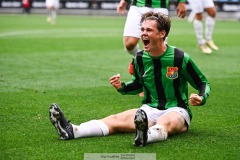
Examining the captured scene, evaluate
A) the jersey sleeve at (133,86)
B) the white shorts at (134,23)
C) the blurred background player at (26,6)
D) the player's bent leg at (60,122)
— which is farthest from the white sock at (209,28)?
the blurred background player at (26,6)

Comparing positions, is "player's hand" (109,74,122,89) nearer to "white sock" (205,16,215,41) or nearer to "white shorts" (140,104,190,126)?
"white shorts" (140,104,190,126)

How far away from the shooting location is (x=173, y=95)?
5.92 meters

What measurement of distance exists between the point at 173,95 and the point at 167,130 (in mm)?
482

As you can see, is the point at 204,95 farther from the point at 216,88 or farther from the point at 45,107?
the point at 216,88

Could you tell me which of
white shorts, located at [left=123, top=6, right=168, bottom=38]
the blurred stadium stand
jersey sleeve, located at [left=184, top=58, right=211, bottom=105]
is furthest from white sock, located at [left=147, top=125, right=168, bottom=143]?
the blurred stadium stand

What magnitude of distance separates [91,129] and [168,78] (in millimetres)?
897

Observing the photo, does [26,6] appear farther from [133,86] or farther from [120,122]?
[120,122]

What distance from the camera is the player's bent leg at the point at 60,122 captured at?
5270 millimetres

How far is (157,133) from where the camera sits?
5.36 meters

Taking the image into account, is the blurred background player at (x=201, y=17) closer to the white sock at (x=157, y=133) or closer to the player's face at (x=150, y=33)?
the player's face at (x=150, y=33)

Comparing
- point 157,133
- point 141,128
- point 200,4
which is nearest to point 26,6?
point 200,4

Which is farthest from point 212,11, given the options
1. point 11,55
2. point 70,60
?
point 11,55

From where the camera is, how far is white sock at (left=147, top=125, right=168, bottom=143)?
5.29 meters

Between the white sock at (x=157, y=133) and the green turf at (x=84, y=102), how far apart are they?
0.06 meters
